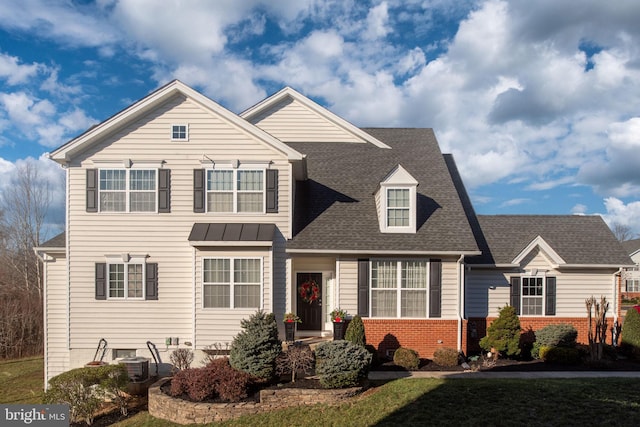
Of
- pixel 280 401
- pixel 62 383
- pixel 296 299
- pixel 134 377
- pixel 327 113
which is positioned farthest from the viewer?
pixel 327 113

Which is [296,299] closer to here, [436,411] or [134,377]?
[134,377]

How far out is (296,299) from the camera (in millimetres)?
15836

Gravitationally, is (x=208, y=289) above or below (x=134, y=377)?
above

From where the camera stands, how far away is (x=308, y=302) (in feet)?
52.0

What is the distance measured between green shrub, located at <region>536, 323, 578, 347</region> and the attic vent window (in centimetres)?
1401

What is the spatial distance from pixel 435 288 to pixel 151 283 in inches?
373

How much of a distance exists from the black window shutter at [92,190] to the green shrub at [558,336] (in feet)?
52.0

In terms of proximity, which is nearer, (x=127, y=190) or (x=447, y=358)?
(x=447, y=358)

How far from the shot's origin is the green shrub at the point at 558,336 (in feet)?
47.6

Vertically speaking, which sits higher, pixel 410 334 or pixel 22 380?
pixel 410 334

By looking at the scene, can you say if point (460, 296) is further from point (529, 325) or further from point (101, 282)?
point (101, 282)

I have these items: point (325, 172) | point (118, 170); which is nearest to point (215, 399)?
point (118, 170)

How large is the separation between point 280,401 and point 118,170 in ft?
30.3

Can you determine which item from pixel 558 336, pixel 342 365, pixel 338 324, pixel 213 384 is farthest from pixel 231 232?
pixel 558 336
